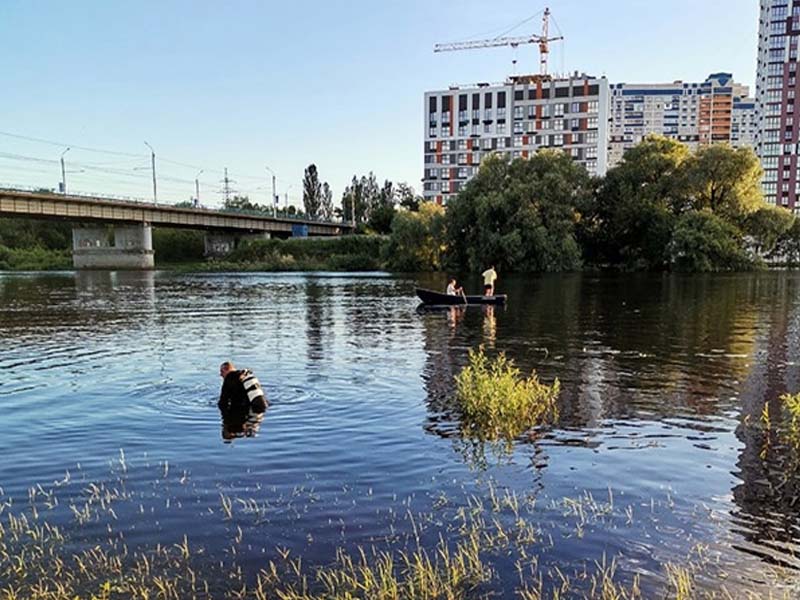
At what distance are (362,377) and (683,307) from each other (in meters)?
29.8

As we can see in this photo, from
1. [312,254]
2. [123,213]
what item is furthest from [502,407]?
[312,254]

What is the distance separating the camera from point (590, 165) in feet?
588

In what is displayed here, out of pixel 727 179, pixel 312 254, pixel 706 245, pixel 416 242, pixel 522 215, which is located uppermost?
pixel 727 179

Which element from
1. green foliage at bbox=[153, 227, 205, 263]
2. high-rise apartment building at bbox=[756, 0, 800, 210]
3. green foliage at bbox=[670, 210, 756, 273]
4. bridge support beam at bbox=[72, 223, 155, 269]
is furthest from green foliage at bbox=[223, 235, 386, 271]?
high-rise apartment building at bbox=[756, 0, 800, 210]

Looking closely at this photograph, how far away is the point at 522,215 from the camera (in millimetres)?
88438

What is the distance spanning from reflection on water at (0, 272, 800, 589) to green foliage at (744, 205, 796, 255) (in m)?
56.3

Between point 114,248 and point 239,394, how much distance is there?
429 feet

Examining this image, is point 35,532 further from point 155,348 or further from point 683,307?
point 683,307

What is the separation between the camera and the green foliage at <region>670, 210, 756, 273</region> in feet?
278

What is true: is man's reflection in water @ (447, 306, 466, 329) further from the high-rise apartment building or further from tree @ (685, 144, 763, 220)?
the high-rise apartment building

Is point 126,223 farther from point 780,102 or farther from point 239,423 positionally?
point 780,102

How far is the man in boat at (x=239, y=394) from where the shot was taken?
1716cm

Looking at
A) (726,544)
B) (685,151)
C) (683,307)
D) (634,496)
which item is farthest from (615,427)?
(685,151)

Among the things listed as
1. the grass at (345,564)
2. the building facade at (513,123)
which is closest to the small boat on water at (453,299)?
the grass at (345,564)
